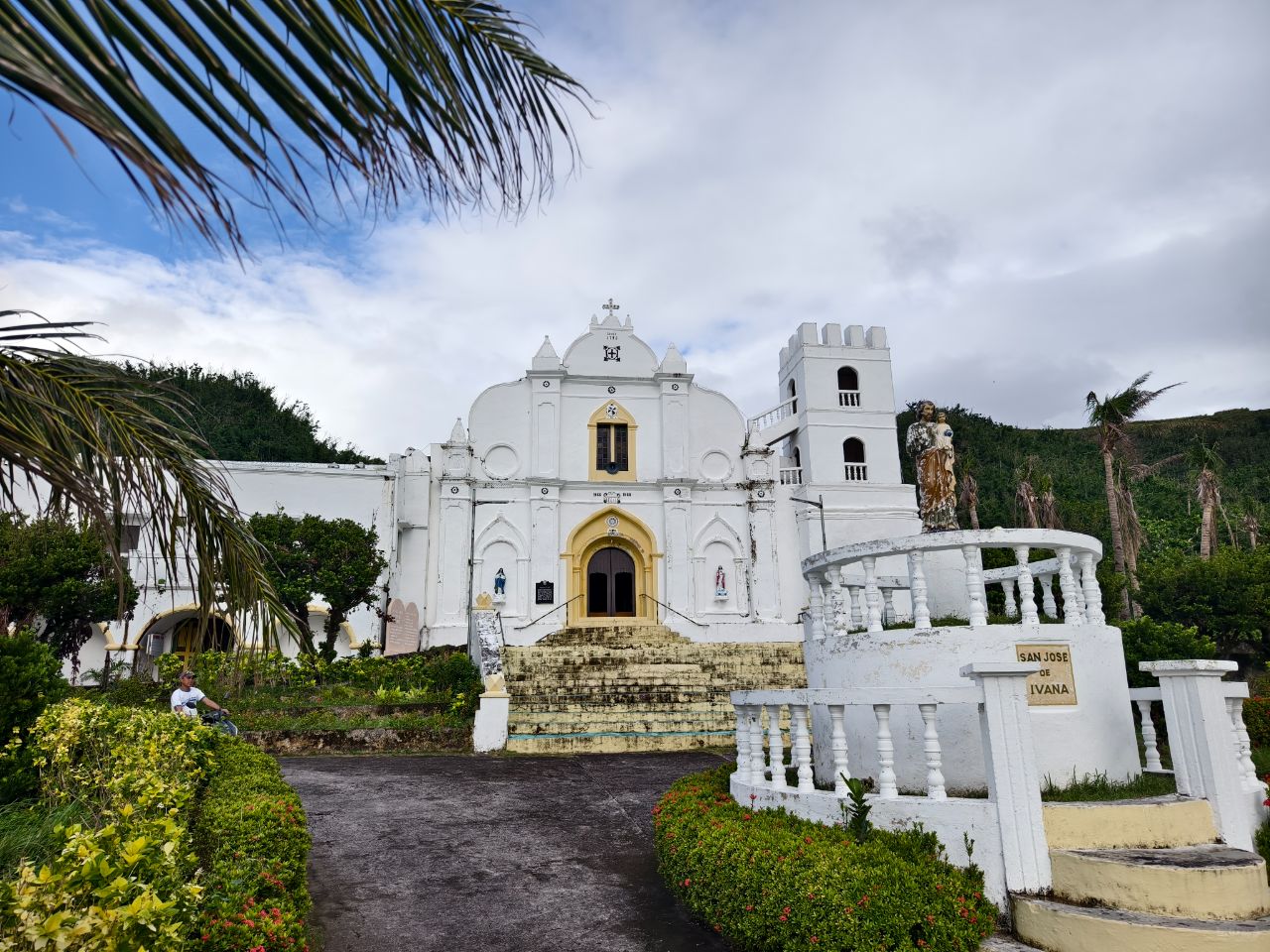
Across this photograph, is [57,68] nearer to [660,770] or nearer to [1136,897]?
[1136,897]

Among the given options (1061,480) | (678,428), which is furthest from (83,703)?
(1061,480)

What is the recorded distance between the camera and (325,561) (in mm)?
18156

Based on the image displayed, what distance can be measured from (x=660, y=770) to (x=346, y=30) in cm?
1030

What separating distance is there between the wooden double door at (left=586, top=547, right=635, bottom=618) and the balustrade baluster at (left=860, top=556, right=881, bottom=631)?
49.4ft

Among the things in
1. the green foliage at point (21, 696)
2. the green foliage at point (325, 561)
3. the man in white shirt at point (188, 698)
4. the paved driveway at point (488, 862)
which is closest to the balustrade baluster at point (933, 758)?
the paved driveway at point (488, 862)

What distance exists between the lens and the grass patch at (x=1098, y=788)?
536 centimetres

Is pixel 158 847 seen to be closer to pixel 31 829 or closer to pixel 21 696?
pixel 31 829

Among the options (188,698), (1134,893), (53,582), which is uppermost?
(53,582)

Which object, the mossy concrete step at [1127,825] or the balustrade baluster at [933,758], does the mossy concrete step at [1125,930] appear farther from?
the balustrade baluster at [933,758]

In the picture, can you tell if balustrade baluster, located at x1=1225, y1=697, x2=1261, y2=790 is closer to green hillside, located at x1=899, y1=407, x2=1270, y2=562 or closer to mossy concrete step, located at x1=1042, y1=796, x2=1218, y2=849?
mossy concrete step, located at x1=1042, y1=796, x2=1218, y2=849

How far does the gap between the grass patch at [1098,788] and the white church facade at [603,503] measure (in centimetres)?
1328

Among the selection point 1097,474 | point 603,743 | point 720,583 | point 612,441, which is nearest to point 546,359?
point 612,441

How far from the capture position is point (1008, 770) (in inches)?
184

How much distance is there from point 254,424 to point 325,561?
20281 millimetres
